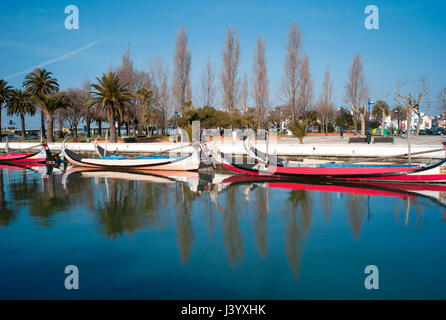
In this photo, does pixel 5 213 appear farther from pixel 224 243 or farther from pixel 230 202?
pixel 224 243

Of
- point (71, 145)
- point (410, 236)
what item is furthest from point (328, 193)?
point (71, 145)

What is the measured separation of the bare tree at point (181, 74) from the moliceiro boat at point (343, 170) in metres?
30.7

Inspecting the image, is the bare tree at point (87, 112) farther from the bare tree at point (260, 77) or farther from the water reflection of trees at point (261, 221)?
the water reflection of trees at point (261, 221)

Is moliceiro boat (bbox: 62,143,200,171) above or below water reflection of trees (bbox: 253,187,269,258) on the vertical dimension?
above

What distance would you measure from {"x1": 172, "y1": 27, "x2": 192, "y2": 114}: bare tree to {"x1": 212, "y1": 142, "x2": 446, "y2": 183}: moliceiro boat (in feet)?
101

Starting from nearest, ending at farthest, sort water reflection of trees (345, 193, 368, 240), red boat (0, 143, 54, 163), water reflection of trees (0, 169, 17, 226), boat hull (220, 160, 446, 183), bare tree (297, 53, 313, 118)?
water reflection of trees (345, 193, 368, 240) → water reflection of trees (0, 169, 17, 226) → boat hull (220, 160, 446, 183) → red boat (0, 143, 54, 163) → bare tree (297, 53, 313, 118)

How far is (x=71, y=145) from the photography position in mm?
41156

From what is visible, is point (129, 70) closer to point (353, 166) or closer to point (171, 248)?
point (353, 166)

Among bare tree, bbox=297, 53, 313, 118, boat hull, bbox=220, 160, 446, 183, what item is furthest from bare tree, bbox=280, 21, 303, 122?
boat hull, bbox=220, 160, 446, 183

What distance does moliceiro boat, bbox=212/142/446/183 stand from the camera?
1858cm

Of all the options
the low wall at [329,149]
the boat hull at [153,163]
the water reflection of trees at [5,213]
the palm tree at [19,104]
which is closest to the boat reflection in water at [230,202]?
the boat hull at [153,163]

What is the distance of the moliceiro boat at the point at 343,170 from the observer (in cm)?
1858

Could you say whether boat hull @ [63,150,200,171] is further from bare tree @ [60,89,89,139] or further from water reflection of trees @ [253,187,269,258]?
bare tree @ [60,89,89,139]
